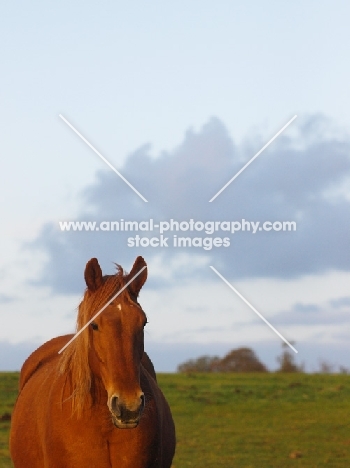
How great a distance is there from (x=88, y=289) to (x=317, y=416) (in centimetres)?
1269

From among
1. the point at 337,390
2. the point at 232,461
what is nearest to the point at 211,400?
the point at 337,390

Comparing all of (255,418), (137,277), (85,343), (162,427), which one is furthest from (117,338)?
(255,418)

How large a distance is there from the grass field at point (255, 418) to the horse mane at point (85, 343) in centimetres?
683

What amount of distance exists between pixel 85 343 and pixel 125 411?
557 mm

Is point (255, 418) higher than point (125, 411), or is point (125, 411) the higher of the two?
point (255, 418)

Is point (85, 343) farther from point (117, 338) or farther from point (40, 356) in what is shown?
point (40, 356)

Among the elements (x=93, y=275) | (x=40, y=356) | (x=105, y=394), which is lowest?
(x=105, y=394)

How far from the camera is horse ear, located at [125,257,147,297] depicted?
4.84m

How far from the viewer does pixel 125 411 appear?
4293 mm

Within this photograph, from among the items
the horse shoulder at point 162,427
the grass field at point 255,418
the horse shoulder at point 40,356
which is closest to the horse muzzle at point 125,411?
the horse shoulder at point 162,427

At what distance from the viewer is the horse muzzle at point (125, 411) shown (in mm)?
4281

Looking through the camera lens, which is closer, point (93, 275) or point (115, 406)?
point (115, 406)

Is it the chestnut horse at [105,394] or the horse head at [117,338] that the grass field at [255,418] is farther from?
the horse head at [117,338]

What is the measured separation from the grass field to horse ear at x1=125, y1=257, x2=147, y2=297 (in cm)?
697
